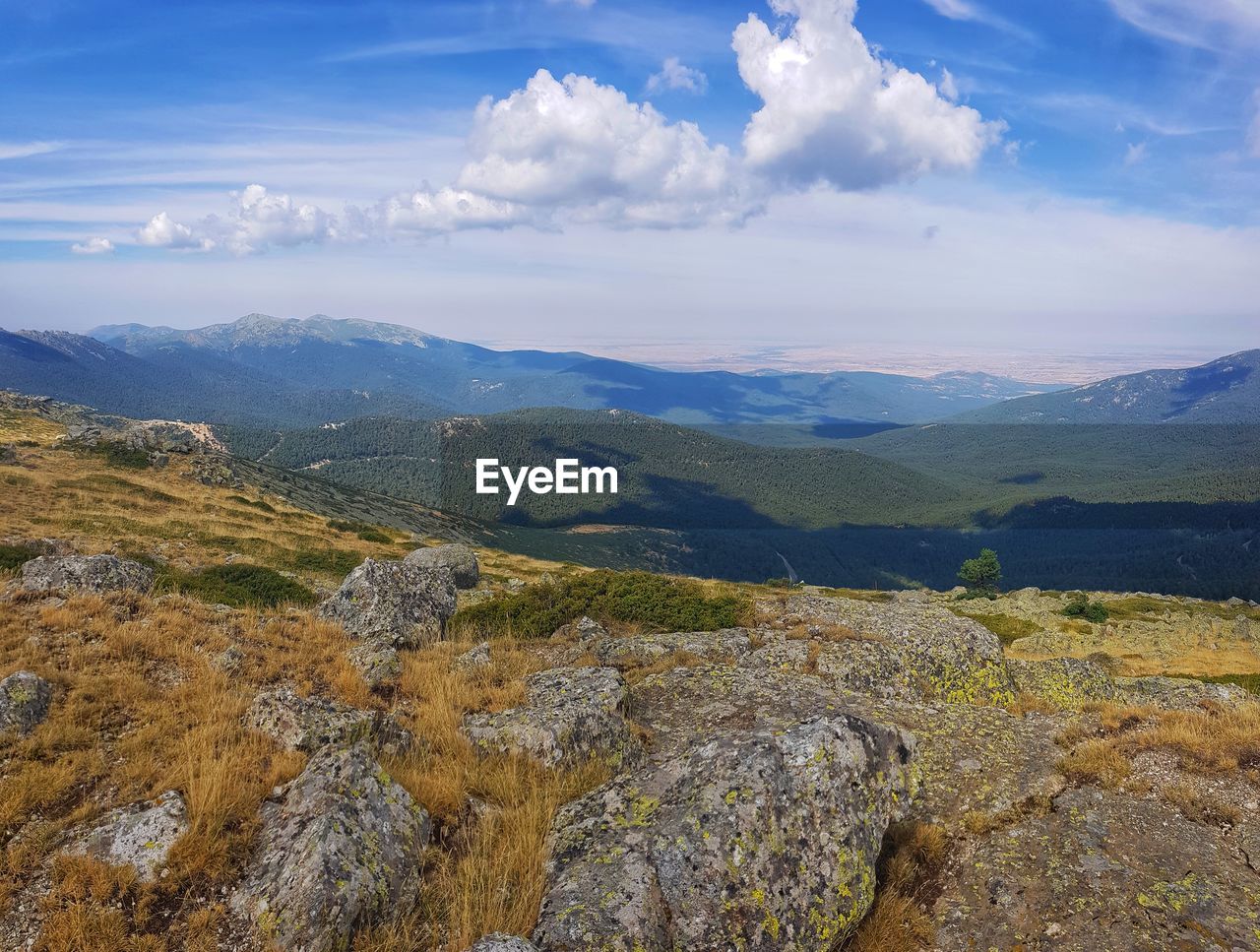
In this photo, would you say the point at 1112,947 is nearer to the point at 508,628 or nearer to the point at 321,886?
the point at 321,886

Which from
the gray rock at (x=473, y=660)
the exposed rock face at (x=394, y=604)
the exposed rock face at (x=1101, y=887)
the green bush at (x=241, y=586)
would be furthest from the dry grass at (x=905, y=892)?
the green bush at (x=241, y=586)

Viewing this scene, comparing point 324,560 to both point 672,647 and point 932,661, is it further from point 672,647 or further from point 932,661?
point 932,661

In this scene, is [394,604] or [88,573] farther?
[88,573]

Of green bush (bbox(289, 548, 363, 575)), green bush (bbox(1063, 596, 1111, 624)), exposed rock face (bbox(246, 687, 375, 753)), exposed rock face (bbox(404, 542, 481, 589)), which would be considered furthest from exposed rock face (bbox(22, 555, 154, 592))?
green bush (bbox(1063, 596, 1111, 624))

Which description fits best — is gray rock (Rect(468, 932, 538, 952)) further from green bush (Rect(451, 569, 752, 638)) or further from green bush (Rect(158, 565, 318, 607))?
green bush (Rect(158, 565, 318, 607))

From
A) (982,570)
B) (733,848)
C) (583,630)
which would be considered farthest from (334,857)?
(982,570)

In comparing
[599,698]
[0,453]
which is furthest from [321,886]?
[0,453]

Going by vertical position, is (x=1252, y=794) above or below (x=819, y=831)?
below
